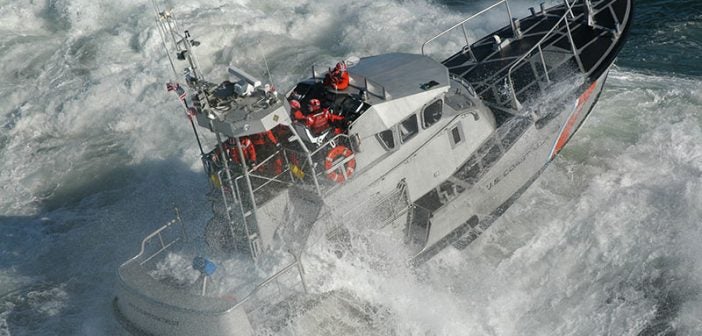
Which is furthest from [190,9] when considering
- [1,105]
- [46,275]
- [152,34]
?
[46,275]

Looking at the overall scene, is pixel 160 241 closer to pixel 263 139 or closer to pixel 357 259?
pixel 263 139

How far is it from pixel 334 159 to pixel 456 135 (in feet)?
6.85

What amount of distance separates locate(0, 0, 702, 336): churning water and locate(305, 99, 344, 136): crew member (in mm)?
1728

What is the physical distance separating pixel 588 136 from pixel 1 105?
1279 centimetres

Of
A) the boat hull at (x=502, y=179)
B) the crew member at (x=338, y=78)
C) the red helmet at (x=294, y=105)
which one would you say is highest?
the crew member at (x=338, y=78)

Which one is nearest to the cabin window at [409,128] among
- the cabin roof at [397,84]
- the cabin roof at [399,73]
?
the cabin roof at [397,84]

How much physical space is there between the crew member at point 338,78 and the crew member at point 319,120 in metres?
0.41

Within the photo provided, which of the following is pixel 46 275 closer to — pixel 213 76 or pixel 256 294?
pixel 256 294

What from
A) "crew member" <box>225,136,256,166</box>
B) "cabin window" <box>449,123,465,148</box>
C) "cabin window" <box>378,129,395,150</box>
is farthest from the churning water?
"crew member" <box>225,136,256,166</box>

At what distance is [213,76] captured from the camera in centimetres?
1683

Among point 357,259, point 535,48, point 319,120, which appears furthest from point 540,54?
point 357,259

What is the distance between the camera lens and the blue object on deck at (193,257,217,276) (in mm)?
8430

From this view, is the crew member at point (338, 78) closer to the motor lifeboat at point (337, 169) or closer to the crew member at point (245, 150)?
the motor lifeboat at point (337, 169)

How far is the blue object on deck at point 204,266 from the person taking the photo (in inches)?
332
